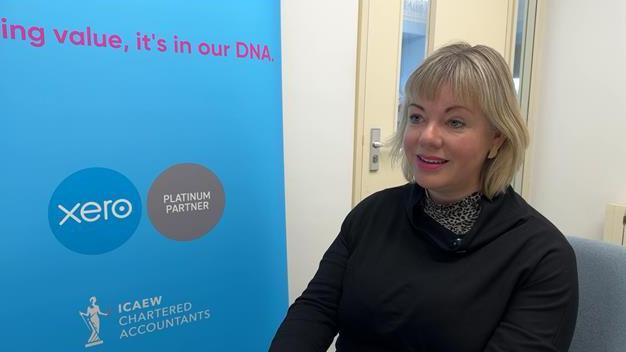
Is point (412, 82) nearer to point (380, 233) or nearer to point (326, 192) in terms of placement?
point (380, 233)

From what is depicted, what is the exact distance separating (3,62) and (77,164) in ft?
0.86

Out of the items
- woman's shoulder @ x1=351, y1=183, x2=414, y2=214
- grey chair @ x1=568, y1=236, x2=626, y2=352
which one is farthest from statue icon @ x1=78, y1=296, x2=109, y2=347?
grey chair @ x1=568, y1=236, x2=626, y2=352

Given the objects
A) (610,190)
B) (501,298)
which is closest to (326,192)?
(501,298)

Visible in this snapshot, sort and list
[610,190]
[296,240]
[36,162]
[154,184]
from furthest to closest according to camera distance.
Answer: [610,190] < [296,240] < [154,184] < [36,162]

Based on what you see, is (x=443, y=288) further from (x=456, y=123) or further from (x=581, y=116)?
(x=581, y=116)

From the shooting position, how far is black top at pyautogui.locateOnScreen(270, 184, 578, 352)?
929 millimetres

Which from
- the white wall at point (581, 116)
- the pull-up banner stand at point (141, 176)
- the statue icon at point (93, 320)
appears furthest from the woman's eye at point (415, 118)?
the white wall at point (581, 116)

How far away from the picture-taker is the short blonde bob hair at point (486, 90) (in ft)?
3.26

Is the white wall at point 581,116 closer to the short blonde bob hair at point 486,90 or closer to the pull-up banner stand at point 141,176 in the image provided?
the short blonde bob hair at point 486,90

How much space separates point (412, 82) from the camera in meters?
1.07

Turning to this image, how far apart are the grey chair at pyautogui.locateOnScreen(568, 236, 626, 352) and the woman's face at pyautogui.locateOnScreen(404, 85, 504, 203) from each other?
323 mm

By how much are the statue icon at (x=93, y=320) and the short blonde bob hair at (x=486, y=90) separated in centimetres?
92

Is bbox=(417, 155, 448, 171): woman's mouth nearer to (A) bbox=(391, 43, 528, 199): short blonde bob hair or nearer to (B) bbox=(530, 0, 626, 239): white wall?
(A) bbox=(391, 43, 528, 199): short blonde bob hair

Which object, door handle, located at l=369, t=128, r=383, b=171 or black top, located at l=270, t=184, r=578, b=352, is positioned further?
door handle, located at l=369, t=128, r=383, b=171
